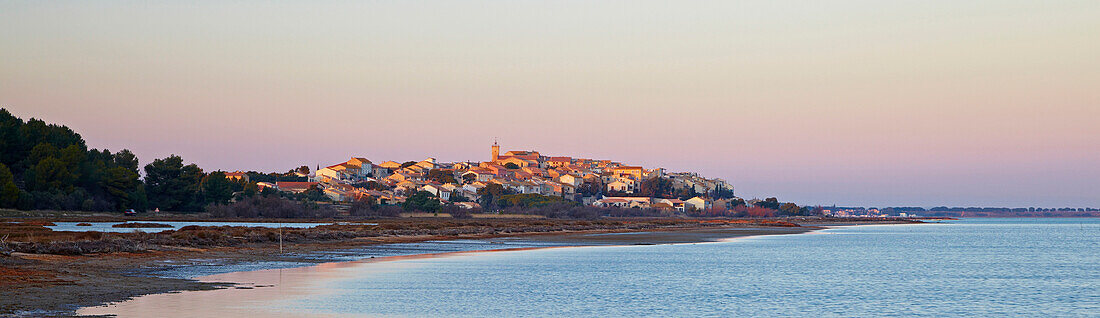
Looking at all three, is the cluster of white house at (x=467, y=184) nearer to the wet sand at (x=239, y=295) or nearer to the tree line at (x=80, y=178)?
the tree line at (x=80, y=178)

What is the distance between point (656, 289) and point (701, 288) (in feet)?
4.27

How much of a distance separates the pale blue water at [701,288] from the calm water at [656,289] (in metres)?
0.03

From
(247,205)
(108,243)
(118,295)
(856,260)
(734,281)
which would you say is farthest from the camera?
(247,205)

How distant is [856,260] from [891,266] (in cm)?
416

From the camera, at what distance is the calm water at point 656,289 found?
1920cm

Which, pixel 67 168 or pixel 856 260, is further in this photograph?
pixel 67 168

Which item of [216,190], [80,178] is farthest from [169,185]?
[80,178]

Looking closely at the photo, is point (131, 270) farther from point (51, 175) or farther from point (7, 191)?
point (51, 175)

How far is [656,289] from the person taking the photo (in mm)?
24422

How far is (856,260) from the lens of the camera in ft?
132

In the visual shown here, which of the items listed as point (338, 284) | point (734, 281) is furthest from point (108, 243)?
point (734, 281)

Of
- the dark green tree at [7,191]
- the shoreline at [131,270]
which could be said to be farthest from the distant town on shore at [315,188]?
the shoreline at [131,270]

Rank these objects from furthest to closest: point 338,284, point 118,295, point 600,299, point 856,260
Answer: point 856,260, point 338,284, point 600,299, point 118,295

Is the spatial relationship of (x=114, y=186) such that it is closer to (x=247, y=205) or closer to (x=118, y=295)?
(x=247, y=205)
